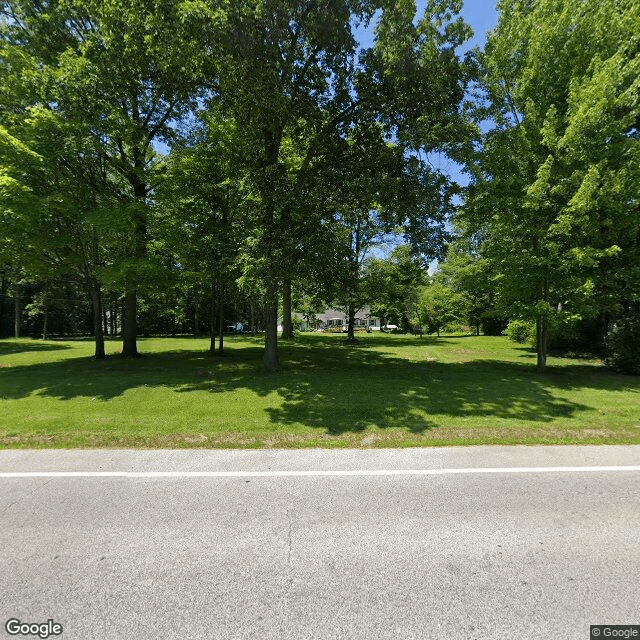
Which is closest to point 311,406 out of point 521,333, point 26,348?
point 521,333

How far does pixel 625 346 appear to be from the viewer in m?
14.2

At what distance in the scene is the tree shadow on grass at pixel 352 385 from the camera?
815cm

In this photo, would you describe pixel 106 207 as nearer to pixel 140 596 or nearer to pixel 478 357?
pixel 140 596

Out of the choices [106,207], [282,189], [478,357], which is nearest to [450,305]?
[478,357]

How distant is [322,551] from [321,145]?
1339 cm

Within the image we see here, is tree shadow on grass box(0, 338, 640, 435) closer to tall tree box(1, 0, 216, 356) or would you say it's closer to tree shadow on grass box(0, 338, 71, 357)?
tall tree box(1, 0, 216, 356)

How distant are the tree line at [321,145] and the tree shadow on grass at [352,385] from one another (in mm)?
2071

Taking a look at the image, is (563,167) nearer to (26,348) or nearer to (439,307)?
(439,307)

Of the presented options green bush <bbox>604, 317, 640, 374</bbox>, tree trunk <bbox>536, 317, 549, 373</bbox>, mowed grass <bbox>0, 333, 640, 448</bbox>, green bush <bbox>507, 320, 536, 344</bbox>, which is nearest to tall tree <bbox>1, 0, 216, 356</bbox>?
mowed grass <bbox>0, 333, 640, 448</bbox>

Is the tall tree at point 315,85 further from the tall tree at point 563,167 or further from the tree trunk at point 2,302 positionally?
the tree trunk at point 2,302

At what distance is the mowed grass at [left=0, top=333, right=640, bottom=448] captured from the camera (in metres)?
6.63

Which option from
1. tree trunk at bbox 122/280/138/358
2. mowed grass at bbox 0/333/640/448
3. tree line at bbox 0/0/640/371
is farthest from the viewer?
tree trunk at bbox 122/280/138/358

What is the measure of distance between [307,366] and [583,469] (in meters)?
10.7

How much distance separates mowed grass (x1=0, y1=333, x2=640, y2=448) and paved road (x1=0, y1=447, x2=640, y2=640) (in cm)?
132
